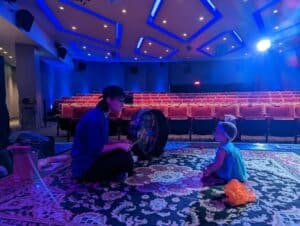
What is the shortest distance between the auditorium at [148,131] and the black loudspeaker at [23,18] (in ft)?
0.10

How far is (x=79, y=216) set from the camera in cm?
207

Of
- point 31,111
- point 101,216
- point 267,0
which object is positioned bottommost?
point 101,216

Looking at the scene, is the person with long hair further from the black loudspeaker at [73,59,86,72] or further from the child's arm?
the black loudspeaker at [73,59,86,72]

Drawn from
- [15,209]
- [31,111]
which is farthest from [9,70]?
[15,209]

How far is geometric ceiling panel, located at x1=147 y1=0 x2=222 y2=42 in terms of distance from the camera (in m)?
7.98

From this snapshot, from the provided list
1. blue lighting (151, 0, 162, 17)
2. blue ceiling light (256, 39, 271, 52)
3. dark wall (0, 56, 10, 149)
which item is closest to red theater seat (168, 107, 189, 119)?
blue lighting (151, 0, 162, 17)

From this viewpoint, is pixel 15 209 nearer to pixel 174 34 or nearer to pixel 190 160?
pixel 190 160

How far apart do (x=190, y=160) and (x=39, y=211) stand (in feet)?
7.55

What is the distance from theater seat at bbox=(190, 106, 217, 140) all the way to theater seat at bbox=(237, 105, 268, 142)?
639 mm

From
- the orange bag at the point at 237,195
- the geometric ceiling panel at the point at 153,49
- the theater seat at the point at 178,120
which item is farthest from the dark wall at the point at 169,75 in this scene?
the orange bag at the point at 237,195

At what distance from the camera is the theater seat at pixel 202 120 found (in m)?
6.17

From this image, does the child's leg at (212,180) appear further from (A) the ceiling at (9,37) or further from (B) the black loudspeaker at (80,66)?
(B) the black loudspeaker at (80,66)

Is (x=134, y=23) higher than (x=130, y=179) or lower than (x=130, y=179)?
higher

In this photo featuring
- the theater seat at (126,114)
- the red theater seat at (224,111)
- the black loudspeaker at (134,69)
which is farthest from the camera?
the black loudspeaker at (134,69)
